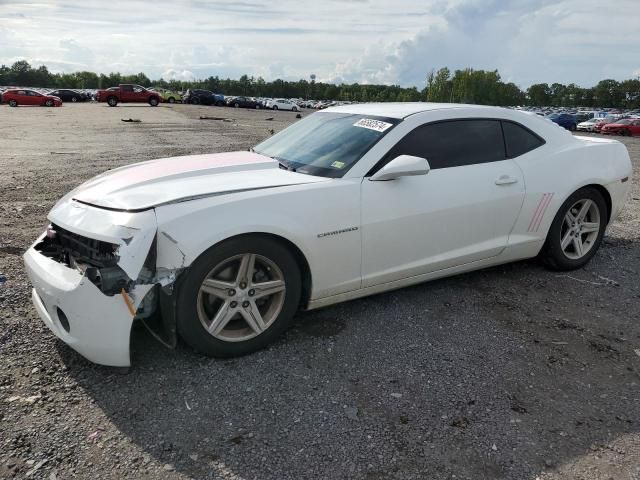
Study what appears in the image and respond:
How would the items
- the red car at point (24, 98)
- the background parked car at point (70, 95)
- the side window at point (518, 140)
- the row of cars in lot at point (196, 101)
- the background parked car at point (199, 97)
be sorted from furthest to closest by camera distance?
1. the background parked car at point (70, 95)
2. the background parked car at point (199, 97)
3. the red car at point (24, 98)
4. the row of cars in lot at point (196, 101)
5. the side window at point (518, 140)

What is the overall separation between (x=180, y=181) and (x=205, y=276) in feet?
2.41

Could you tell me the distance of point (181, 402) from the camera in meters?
2.68

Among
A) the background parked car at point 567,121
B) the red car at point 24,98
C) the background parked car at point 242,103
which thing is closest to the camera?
the background parked car at point 567,121

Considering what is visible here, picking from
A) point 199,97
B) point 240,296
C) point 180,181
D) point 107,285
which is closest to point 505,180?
point 240,296

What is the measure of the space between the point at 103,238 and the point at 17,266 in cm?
227

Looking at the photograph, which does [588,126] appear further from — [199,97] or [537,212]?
[537,212]

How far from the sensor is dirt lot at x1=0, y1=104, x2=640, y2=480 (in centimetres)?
229

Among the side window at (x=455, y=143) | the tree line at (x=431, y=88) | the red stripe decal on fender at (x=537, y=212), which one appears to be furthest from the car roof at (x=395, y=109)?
the tree line at (x=431, y=88)

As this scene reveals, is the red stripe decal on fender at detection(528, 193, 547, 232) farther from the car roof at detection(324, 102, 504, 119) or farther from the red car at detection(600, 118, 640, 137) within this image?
the red car at detection(600, 118, 640, 137)

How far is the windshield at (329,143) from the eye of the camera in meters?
3.51

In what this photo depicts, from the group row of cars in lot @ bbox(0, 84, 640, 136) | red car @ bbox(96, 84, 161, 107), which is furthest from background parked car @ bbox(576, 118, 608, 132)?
red car @ bbox(96, 84, 161, 107)

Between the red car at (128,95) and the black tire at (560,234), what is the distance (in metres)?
41.8

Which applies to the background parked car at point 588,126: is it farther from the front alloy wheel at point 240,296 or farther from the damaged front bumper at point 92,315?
the damaged front bumper at point 92,315

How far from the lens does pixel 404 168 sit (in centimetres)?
331
